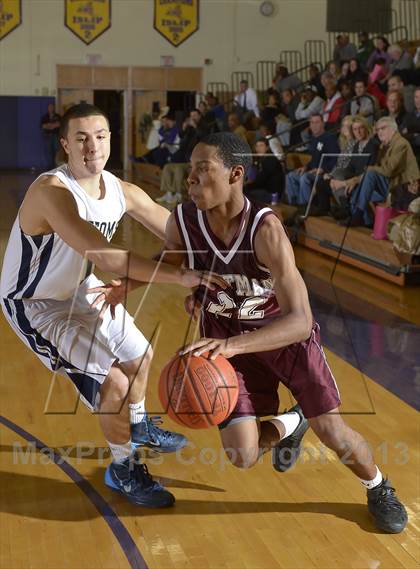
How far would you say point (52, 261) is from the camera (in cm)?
343

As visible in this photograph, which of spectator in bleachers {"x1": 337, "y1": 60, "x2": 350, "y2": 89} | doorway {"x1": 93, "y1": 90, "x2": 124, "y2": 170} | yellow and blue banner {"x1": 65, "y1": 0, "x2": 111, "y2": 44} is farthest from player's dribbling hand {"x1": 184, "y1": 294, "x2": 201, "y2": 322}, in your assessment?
doorway {"x1": 93, "y1": 90, "x2": 124, "y2": 170}

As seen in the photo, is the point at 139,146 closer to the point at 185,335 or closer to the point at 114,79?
the point at 114,79

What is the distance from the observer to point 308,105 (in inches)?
524

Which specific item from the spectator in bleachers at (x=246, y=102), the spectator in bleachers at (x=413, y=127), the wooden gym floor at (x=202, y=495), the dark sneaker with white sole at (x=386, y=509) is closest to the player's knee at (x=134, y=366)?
the wooden gym floor at (x=202, y=495)

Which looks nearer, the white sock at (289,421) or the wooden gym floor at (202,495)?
the wooden gym floor at (202,495)

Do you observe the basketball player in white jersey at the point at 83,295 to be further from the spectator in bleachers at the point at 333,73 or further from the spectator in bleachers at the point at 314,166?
the spectator in bleachers at the point at 333,73

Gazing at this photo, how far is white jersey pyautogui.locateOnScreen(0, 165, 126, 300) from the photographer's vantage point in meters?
3.36

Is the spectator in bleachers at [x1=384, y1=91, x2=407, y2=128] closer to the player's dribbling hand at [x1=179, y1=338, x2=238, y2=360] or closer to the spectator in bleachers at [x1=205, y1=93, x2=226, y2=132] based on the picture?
the spectator in bleachers at [x1=205, y1=93, x2=226, y2=132]

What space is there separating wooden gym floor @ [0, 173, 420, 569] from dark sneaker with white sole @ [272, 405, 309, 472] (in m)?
0.10

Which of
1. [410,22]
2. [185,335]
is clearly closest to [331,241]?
[185,335]

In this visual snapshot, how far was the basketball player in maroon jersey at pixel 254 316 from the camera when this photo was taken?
2.78 meters

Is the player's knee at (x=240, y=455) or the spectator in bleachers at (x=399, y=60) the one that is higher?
the spectator in bleachers at (x=399, y=60)

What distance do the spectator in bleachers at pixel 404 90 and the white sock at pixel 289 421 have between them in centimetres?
657

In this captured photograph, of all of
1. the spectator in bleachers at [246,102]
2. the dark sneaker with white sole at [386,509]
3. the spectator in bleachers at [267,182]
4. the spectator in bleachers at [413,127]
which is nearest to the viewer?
the dark sneaker with white sole at [386,509]
